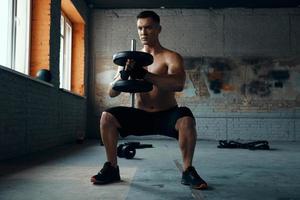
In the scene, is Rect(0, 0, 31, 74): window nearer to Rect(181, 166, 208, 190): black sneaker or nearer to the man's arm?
the man's arm

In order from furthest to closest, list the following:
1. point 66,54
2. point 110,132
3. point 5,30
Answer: point 66,54
point 5,30
point 110,132

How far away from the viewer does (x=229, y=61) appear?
8.58 meters

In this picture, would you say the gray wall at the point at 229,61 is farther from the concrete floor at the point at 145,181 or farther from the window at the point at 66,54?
the concrete floor at the point at 145,181

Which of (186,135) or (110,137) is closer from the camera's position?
(186,135)

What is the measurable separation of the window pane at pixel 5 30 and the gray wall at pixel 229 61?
403cm

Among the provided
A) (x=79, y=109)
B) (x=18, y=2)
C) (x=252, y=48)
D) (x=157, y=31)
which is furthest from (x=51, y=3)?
(x=252, y=48)

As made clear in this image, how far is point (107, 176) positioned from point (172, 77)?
0.81m

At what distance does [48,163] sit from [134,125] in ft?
4.61

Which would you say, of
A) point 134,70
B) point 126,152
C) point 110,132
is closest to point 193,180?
point 110,132

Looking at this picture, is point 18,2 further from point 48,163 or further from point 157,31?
point 157,31

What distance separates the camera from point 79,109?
24.9 ft

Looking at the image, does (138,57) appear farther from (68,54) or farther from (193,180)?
(68,54)

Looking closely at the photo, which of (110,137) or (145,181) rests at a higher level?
(110,137)

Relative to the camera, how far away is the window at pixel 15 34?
4574mm
